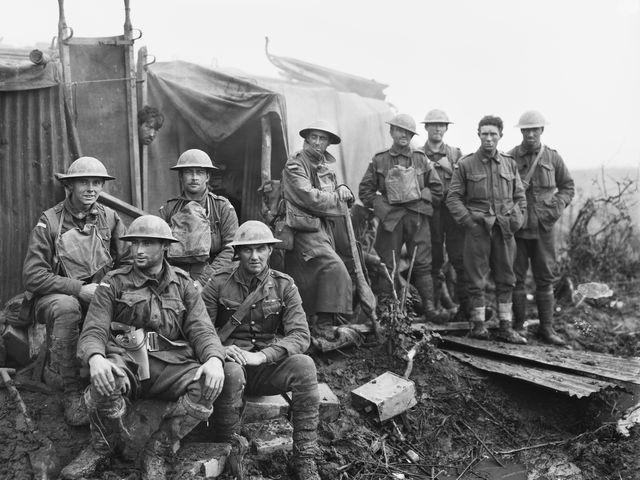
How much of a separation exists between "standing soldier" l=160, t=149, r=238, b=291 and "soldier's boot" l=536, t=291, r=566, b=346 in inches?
152

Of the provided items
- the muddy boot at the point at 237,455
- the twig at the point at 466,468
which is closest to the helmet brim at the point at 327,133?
the muddy boot at the point at 237,455

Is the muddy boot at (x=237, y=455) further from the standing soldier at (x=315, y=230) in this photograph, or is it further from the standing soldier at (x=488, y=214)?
the standing soldier at (x=488, y=214)

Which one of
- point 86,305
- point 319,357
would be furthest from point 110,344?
point 319,357

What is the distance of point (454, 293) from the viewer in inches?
342

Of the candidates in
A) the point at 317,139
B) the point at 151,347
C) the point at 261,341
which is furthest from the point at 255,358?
the point at 317,139

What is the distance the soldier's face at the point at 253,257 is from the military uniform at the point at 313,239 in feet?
4.85

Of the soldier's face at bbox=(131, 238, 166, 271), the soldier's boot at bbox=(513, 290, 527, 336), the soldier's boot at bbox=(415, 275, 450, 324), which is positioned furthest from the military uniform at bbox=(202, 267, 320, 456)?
the soldier's boot at bbox=(513, 290, 527, 336)

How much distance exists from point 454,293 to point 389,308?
280 centimetres

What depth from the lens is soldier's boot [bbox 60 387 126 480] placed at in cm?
392

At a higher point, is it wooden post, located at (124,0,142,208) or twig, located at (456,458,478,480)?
wooden post, located at (124,0,142,208)

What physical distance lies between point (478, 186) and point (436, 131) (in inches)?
45.4

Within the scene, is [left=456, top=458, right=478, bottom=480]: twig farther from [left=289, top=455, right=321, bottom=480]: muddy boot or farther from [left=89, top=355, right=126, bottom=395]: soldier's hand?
[left=89, top=355, right=126, bottom=395]: soldier's hand

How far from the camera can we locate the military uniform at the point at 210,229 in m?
5.55

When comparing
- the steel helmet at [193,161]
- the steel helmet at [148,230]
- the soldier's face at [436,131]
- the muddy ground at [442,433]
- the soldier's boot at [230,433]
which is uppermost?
the soldier's face at [436,131]
